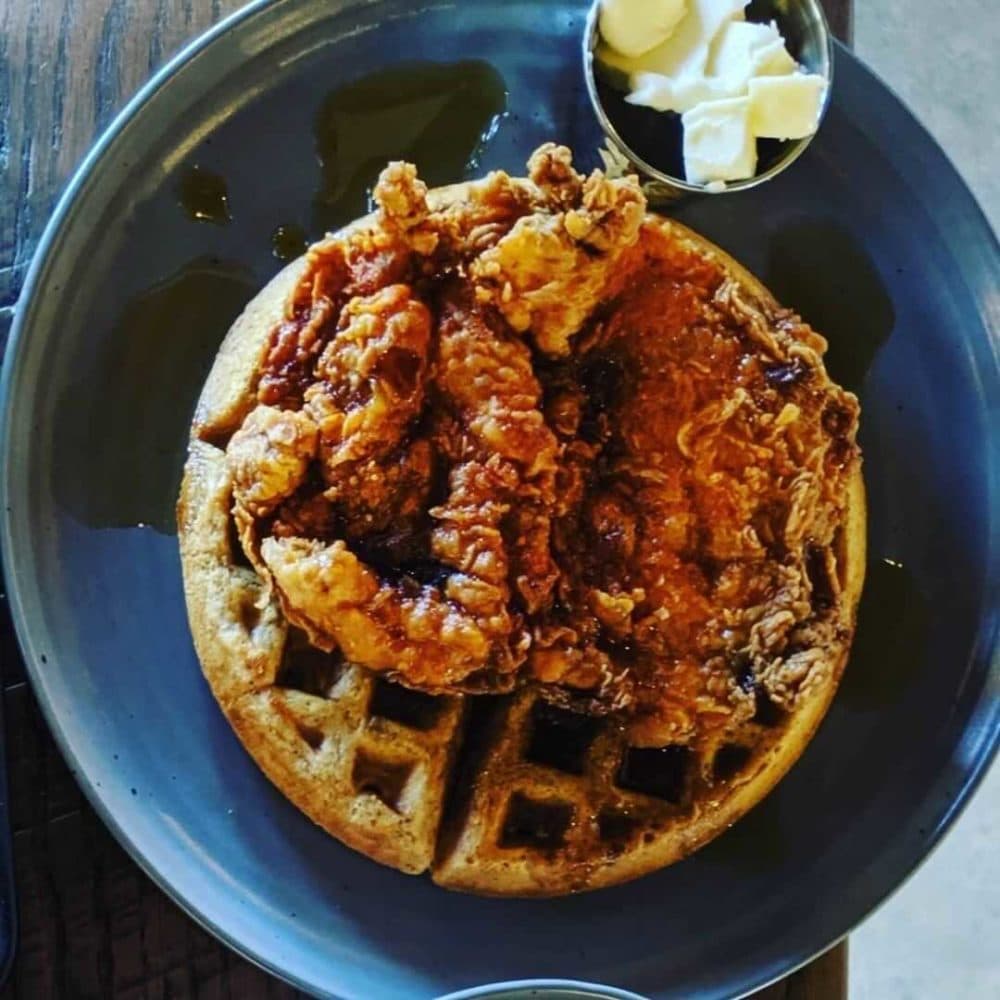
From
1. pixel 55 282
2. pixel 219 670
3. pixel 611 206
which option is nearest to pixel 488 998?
pixel 219 670

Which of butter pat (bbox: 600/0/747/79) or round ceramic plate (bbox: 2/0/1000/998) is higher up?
butter pat (bbox: 600/0/747/79)

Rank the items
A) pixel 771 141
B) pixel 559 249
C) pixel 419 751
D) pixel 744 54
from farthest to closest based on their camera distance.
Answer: pixel 771 141 < pixel 744 54 < pixel 419 751 < pixel 559 249

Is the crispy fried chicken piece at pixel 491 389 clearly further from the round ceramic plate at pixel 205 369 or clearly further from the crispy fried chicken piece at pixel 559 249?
the round ceramic plate at pixel 205 369

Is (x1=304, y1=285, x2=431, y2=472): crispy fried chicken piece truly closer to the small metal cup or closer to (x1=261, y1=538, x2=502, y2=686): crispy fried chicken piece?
(x1=261, y1=538, x2=502, y2=686): crispy fried chicken piece

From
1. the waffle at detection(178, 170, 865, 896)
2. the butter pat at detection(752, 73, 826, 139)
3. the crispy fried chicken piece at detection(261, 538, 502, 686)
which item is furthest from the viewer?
the butter pat at detection(752, 73, 826, 139)

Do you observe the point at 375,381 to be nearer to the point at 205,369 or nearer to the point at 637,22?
the point at 205,369

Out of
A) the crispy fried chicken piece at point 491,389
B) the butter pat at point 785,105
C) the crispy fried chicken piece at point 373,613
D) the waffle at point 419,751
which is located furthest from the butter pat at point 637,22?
the crispy fried chicken piece at point 373,613

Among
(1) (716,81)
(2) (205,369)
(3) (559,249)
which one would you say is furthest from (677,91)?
(2) (205,369)

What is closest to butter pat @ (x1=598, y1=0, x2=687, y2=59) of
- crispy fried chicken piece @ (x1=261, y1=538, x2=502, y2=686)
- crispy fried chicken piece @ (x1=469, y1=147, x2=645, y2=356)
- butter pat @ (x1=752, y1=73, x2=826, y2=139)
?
butter pat @ (x1=752, y1=73, x2=826, y2=139)
